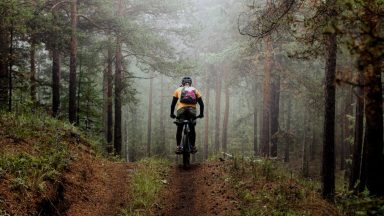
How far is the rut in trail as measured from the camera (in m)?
8.37

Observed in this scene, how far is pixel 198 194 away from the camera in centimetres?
949

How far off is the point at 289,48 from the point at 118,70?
385 inches

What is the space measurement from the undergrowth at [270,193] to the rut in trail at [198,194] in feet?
1.07

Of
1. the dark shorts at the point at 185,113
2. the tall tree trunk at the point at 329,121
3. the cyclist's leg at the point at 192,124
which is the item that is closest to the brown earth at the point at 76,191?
the cyclist's leg at the point at 192,124

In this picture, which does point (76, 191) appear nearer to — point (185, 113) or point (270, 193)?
point (185, 113)

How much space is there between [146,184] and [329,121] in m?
5.50

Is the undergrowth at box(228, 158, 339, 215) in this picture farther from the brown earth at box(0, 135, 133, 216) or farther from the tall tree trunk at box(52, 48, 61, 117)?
the tall tree trunk at box(52, 48, 61, 117)

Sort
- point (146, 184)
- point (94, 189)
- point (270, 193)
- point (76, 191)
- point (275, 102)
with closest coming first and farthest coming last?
point (76, 191) < point (270, 193) < point (94, 189) < point (146, 184) < point (275, 102)

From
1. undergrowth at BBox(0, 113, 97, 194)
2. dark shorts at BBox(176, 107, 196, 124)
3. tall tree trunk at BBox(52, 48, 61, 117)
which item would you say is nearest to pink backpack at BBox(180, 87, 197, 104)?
dark shorts at BBox(176, 107, 196, 124)

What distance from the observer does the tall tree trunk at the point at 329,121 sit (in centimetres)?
1006

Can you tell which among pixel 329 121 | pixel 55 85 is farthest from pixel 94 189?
pixel 55 85

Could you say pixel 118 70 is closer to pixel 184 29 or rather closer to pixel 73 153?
pixel 184 29

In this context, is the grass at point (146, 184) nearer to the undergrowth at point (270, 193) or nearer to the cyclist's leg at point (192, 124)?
the cyclist's leg at point (192, 124)

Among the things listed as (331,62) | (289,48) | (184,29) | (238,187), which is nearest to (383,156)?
(331,62)
